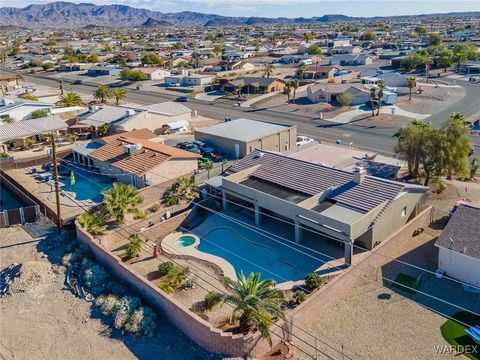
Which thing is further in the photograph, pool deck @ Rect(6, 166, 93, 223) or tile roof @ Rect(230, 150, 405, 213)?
pool deck @ Rect(6, 166, 93, 223)

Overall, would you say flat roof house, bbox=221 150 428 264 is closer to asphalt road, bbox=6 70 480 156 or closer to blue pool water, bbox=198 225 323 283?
blue pool water, bbox=198 225 323 283

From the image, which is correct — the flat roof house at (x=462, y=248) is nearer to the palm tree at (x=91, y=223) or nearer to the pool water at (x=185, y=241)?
the pool water at (x=185, y=241)

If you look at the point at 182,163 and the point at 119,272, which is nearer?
the point at 119,272

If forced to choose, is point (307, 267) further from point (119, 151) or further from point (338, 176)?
point (119, 151)

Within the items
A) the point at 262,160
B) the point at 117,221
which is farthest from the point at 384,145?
the point at 117,221

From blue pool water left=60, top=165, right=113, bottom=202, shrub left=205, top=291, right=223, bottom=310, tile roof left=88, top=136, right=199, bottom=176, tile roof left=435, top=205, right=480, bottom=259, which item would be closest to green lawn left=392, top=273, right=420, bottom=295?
tile roof left=435, top=205, right=480, bottom=259

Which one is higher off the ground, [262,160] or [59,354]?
[262,160]

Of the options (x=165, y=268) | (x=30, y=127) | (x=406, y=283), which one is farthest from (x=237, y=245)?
(x=30, y=127)
